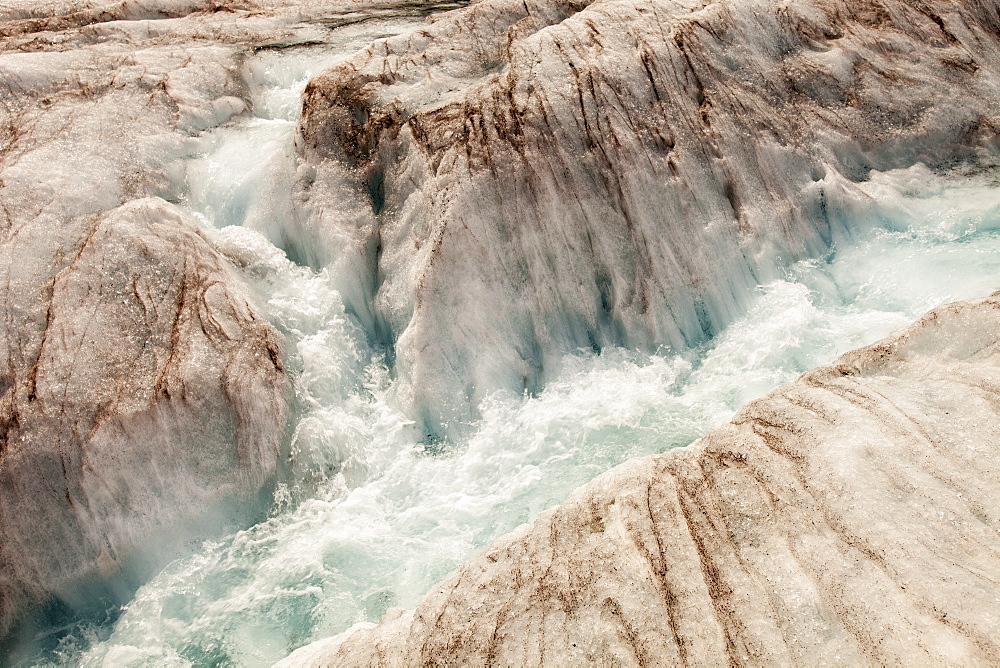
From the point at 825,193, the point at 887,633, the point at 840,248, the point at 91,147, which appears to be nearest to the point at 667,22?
the point at 825,193

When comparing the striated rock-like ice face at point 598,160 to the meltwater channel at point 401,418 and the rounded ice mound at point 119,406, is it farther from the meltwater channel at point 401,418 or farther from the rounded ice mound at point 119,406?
the rounded ice mound at point 119,406

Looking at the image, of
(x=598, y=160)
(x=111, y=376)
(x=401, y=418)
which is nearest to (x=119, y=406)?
(x=111, y=376)

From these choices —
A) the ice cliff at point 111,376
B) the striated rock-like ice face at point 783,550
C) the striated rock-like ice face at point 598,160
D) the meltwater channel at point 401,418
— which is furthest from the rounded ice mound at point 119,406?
the striated rock-like ice face at point 783,550

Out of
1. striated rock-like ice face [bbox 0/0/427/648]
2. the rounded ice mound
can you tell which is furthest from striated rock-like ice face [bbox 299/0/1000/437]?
the rounded ice mound

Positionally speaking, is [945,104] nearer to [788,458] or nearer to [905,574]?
[788,458]

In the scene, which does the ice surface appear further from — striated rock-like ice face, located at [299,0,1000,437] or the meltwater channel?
striated rock-like ice face, located at [299,0,1000,437]

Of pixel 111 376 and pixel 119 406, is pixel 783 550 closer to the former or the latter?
pixel 119 406
